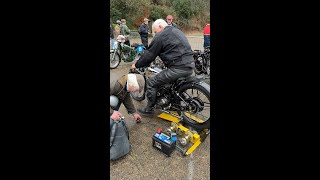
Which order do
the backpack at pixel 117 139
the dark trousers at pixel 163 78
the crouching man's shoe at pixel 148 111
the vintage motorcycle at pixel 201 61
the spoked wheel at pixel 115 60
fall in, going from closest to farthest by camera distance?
the backpack at pixel 117 139 → the dark trousers at pixel 163 78 → the crouching man's shoe at pixel 148 111 → the vintage motorcycle at pixel 201 61 → the spoked wheel at pixel 115 60

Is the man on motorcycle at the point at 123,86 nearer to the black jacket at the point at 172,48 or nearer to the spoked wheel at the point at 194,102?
the black jacket at the point at 172,48

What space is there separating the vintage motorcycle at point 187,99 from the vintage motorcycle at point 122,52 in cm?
344

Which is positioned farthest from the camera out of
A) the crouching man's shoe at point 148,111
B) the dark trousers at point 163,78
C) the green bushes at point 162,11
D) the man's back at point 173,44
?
the green bushes at point 162,11

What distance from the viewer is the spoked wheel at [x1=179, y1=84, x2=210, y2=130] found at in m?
2.92

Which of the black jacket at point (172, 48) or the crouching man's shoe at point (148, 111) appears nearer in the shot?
the black jacket at point (172, 48)

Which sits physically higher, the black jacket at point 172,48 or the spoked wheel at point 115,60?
the spoked wheel at point 115,60

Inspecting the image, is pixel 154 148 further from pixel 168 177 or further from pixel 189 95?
pixel 189 95

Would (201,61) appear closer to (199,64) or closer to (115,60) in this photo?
(199,64)

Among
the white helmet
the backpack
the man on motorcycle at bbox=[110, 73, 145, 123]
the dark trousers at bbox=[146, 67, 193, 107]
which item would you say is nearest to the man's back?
the dark trousers at bbox=[146, 67, 193, 107]

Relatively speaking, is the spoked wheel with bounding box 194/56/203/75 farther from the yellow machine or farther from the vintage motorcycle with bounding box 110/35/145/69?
the yellow machine

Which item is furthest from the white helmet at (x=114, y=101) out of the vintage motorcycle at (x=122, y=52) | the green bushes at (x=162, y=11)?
the green bushes at (x=162, y=11)

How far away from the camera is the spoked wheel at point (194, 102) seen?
9.57ft

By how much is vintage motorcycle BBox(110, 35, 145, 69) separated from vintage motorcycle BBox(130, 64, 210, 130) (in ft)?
11.3
